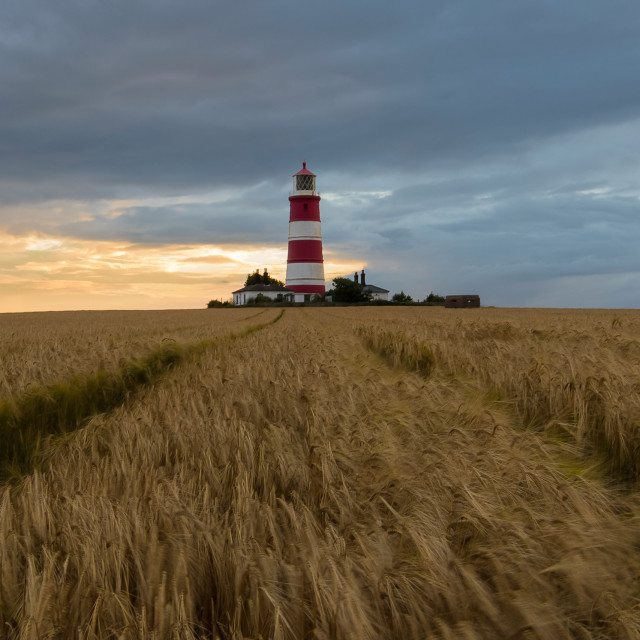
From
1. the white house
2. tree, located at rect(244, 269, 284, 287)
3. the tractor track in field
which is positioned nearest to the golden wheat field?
the tractor track in field

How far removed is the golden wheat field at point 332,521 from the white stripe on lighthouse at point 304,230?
58.4 metres

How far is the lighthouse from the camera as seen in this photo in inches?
2457

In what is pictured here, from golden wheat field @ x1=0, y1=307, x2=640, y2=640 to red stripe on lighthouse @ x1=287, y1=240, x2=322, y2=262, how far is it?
5841 cm

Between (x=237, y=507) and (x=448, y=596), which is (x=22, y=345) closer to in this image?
(x=237, y=507)

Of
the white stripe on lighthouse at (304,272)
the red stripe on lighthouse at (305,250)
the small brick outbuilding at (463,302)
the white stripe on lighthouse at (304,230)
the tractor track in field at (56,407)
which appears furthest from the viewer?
the white stripe on lighthouse at (304,272)

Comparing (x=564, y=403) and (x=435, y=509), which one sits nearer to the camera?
(x=435, y=509)

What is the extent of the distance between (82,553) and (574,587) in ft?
4.47

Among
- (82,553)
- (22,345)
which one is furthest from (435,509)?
(22,345)

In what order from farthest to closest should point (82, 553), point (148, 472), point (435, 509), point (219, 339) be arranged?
point (219, 339) → point (148, 472) → point (435, 509) → point (82, 553)

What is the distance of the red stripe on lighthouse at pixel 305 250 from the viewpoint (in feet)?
205

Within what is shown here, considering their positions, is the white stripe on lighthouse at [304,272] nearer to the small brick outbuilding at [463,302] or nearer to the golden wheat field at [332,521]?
the small brick outbuilding at [463,302]

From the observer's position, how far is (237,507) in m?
2.00

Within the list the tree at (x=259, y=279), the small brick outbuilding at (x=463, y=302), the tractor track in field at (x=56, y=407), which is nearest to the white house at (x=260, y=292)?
the tree at (x=259, y=279)

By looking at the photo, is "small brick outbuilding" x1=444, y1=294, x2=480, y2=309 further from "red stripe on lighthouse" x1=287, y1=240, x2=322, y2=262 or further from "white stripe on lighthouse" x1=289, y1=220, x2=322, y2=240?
"white stripe on lighthouse" x1=289, y1=220, x2=322, y2=240
